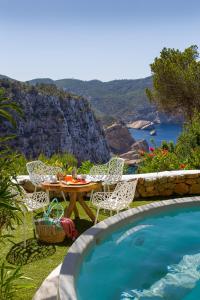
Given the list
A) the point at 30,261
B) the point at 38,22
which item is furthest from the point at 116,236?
the point at 38,22

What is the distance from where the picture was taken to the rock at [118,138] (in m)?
93.1

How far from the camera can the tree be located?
838 inches

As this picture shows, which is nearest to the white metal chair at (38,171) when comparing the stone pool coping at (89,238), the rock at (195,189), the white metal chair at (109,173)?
the white metal chair at (109,173)

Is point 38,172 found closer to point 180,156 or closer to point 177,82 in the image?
point 180,156

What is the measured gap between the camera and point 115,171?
9328mm

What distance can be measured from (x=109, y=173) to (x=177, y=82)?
13.3m

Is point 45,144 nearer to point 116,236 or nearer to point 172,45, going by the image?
point 172,45

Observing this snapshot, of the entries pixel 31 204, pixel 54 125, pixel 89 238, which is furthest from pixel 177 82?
pixel 54 125

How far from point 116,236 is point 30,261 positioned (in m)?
1.35

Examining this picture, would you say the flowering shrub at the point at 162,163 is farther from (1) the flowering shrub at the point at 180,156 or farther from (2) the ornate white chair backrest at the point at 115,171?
(2) the ornate white chair backrest at the point at 115,171

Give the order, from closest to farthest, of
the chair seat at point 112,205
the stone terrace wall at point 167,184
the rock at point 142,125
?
the chair seat at point 112,205, the stone terrace wall at point 167,184, the rock at point 142,125

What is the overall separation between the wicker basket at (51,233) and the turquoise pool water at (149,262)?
898mm

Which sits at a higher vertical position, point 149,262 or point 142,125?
point 149,262

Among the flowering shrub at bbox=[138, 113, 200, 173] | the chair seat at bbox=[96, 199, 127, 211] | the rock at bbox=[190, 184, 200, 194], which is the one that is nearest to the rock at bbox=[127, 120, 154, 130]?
the flowering shrub at bbox=[138, 113, 200, 173]
